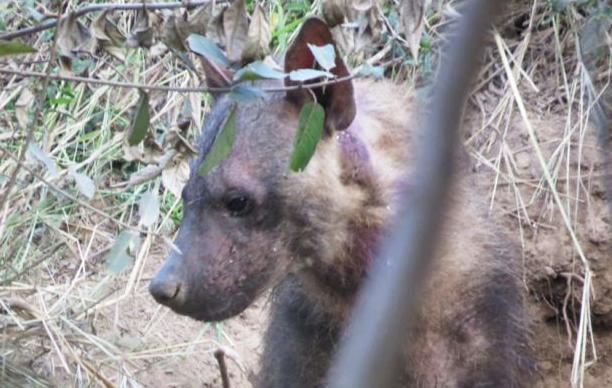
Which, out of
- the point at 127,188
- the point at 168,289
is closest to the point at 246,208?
the point at 168,289

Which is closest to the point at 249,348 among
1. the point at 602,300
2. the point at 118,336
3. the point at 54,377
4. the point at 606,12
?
the point at 118,336

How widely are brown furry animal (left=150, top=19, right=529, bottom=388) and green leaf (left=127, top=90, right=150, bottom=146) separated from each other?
0.40 m

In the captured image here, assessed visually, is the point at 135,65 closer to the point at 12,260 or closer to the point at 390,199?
the point at 12,260

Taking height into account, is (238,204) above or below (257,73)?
below

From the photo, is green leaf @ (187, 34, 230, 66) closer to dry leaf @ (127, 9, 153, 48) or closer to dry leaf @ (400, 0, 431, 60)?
dry leaf @ (127, 9, 153, 48)

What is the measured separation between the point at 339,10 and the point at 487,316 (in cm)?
98

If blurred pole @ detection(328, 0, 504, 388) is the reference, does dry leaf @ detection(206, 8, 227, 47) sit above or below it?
below

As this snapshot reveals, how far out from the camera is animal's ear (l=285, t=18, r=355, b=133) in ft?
9.90

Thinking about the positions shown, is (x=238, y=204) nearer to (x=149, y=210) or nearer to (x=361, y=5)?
(x=149, y=210)

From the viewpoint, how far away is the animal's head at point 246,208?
3.08 metres

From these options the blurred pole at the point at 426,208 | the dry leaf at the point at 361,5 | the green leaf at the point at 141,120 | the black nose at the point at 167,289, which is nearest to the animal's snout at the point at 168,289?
the black nose at the point at 167,289

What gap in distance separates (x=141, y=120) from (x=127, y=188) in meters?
1.59

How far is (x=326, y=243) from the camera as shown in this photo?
3270mm

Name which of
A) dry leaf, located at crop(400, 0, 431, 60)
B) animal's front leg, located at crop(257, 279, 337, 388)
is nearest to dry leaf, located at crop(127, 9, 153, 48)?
dry leaf, located at crop(400, 0, 431, 60)
